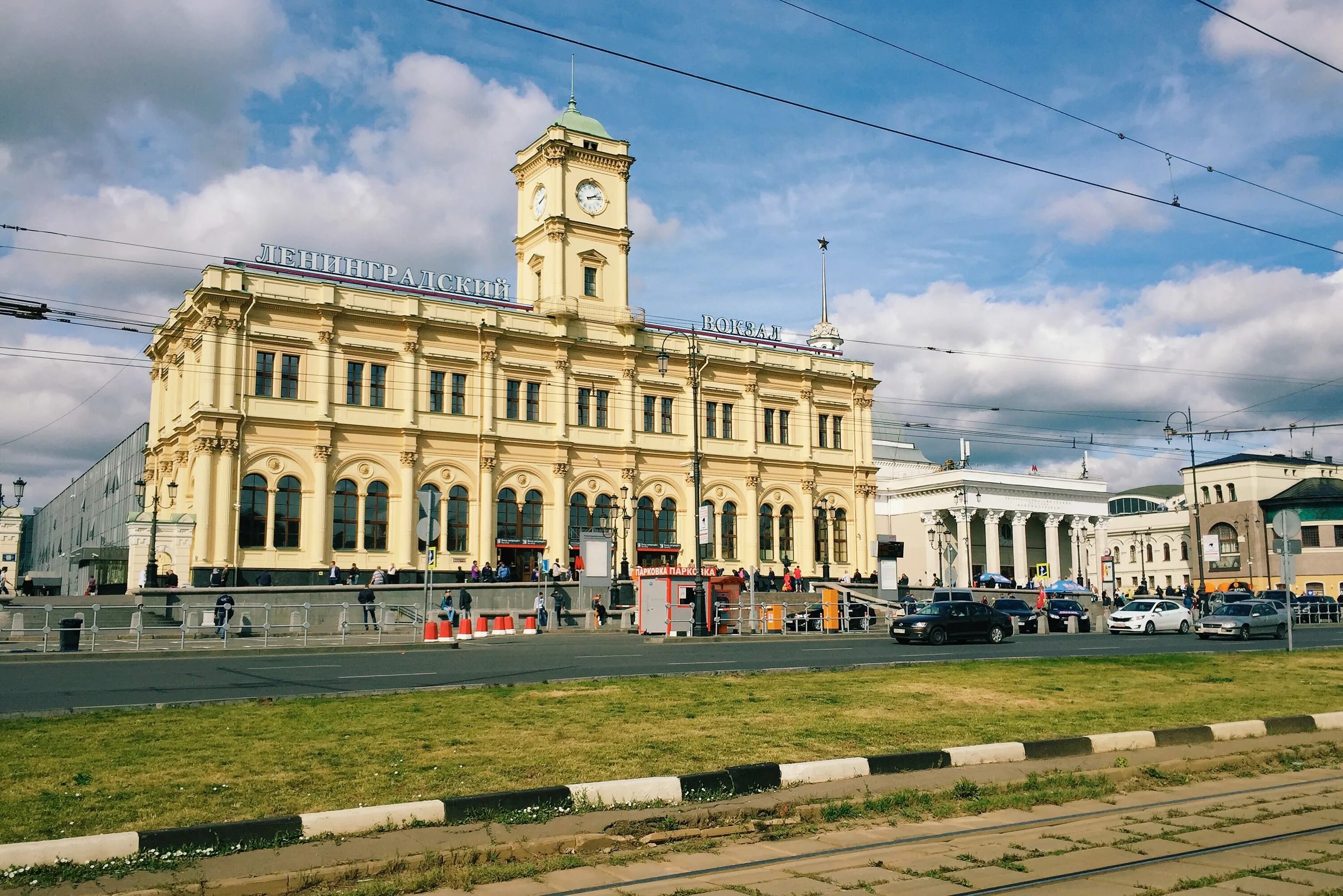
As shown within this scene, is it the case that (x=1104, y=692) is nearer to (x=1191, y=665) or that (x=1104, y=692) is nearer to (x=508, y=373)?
(x=1191, y=665)

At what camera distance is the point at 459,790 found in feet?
28.0

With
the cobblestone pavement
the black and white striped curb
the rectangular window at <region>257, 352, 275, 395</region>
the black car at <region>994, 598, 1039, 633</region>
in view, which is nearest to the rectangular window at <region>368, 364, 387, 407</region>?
the rectangular window at <region>257, 352, 275, 395</region>

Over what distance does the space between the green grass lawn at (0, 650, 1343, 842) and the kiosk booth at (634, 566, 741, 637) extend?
56.7 feet

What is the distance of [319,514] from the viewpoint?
163 feet

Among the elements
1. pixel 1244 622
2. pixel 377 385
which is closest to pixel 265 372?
pixel 377 385

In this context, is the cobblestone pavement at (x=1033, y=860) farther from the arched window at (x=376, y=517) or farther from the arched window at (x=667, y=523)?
the arched window at (x=667, y=523)

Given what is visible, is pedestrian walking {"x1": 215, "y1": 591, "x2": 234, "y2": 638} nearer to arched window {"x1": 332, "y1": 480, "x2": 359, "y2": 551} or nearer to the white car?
arched window {"x1": 332, "y1": 480, "x2": 359, "y2": 551}

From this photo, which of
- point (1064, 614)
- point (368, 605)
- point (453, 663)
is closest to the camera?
point (453, 663)

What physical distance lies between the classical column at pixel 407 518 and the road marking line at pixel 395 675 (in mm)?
31906

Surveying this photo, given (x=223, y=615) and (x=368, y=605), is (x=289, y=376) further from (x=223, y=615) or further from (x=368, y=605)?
(x=223, y=615)

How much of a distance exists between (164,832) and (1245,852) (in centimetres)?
746

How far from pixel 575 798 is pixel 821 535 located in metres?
58.8

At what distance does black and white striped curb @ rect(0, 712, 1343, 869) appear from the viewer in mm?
6766

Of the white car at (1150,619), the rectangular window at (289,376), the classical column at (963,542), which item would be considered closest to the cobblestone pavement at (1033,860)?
the white car at (1150,619)
